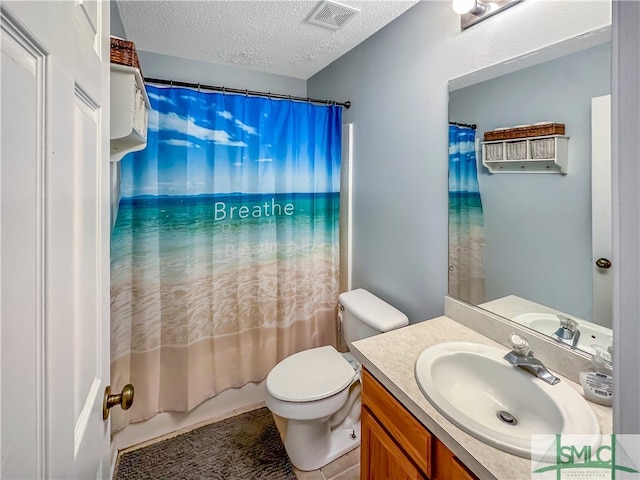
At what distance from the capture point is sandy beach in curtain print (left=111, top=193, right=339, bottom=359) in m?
1.64

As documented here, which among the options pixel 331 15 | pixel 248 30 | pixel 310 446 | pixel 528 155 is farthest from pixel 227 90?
pixel 310 446

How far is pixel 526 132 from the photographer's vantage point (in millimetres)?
1115

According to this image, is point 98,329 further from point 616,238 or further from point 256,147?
point 256,147

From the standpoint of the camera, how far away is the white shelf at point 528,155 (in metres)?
1.03

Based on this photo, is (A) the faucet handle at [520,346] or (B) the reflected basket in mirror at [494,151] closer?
(A) the faucet handle at [520,346]

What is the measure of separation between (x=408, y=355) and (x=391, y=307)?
0.61 m

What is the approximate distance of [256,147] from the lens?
1.91 meters

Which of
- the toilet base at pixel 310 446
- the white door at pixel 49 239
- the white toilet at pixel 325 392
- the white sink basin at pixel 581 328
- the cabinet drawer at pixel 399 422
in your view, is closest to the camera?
the white door at pixel 49 239

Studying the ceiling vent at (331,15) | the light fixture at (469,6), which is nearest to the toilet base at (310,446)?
the light fixture at (469,6)

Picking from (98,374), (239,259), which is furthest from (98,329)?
(239,259)

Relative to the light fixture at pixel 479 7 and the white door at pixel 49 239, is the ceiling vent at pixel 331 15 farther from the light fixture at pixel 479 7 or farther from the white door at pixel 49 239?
the white door at pixel 49 239

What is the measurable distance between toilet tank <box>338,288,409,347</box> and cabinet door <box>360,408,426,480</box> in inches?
16.8

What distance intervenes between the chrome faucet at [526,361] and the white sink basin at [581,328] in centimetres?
10

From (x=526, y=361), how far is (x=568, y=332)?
20 cm
